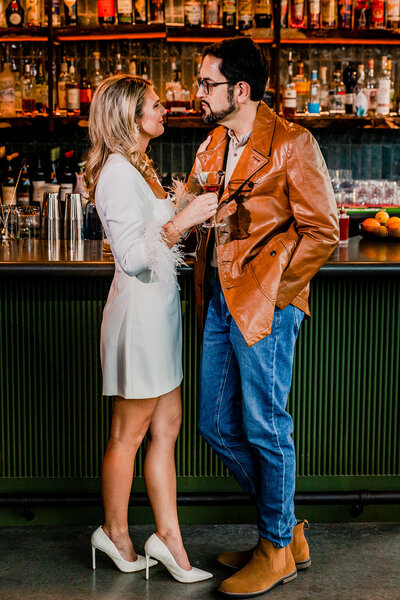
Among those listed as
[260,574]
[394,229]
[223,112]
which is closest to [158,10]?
[394,229]

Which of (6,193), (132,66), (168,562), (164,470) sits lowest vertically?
(168,562)

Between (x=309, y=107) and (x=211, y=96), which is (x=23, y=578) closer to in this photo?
(x=211, y=96)

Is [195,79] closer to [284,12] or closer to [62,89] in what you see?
[284,12]

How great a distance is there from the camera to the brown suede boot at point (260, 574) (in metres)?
2.49

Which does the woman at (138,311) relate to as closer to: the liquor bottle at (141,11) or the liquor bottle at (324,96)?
the liquor bottle at (141,11)

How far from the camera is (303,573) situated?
8.68 ft

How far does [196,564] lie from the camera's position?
270cm

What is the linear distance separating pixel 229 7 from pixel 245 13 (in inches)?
4.4

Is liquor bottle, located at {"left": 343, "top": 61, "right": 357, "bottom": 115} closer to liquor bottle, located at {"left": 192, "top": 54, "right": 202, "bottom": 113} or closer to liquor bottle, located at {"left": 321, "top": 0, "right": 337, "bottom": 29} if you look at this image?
liquor bottle, located at {"left": 321, "top": 0, "right": 337, "bottom": 29}

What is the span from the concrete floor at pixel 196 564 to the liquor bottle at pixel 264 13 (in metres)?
3.37

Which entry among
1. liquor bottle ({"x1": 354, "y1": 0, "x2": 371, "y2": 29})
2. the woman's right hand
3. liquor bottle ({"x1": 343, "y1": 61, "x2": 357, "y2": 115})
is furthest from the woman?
liquor bottle ({"x1": 354, "y1": 0, "x2": 371, "y2": 29})

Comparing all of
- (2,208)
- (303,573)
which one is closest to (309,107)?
(2,208)

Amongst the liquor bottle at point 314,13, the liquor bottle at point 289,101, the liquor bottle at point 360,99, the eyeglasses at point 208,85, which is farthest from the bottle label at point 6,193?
the eyeglasses at point 208,85

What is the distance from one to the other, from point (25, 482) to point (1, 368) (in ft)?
1.49
